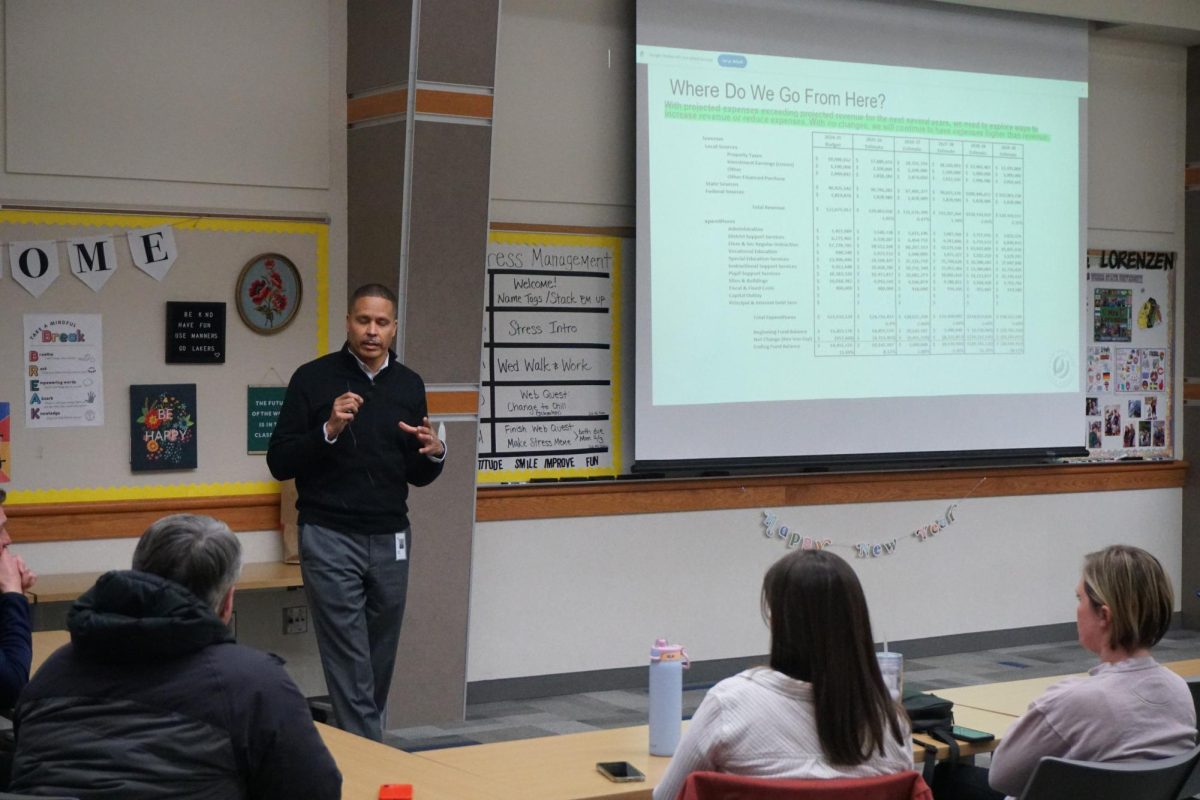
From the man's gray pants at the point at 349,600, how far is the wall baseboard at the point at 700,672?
4.64ft

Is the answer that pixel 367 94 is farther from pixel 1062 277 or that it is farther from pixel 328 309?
pixel 1062 277

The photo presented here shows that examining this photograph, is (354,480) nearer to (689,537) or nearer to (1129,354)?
(689,537)

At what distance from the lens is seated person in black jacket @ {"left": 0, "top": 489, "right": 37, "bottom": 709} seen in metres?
2.54

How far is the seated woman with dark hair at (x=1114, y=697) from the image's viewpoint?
2594mm

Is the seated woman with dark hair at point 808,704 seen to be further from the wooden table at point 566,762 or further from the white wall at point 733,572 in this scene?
the white wall at point 733,572

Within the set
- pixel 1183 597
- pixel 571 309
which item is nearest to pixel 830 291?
pixel 571 309

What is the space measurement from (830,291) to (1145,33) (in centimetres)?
241

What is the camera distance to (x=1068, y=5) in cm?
705

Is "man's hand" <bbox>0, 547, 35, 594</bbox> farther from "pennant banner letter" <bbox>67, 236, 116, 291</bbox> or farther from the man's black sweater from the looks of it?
"pennant banner letter" <bbox>67, 236, 116, 291</bbox>

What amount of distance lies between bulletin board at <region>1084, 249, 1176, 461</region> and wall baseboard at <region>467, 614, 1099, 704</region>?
102cm

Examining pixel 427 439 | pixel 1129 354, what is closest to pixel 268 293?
pixel 427 439

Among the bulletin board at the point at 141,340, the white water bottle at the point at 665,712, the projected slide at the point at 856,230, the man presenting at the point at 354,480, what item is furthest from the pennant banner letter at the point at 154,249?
the white water bottle at the point at 665,712

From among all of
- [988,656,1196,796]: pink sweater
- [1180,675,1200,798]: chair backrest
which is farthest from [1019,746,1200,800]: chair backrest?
[1180,675,1200,798]: chair backrest

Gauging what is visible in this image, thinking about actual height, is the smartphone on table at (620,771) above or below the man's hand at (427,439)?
below
